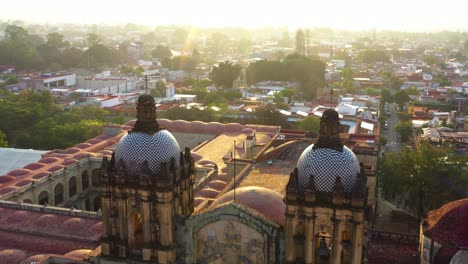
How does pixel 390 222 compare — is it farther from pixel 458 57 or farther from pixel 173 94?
pixel 458 57

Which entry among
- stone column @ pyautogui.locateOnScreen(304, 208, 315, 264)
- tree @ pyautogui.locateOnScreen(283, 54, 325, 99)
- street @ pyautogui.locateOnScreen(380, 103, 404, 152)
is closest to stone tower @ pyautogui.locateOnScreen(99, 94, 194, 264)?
stone column @ pyautogui.locateOnScreen(304, 208, 315, 264)

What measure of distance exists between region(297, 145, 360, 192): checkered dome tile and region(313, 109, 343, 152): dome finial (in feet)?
0.63

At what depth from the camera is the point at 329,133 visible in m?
17.5

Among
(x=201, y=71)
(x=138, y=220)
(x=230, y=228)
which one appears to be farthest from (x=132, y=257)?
(x=201, y=71)

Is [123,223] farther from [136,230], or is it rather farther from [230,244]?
[230,244]

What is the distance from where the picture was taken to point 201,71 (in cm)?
13375

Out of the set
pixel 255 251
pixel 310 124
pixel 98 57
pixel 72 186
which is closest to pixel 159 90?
pixel 310 124

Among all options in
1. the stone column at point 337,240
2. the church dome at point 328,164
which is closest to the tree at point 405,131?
the church dome at point 328,164

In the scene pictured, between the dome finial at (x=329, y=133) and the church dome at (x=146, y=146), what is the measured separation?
220 inches

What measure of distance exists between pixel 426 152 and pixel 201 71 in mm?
102532

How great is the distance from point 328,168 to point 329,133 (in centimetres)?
128

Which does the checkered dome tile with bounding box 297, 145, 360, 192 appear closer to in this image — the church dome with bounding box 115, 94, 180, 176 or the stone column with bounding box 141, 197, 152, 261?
the church dome with bounding box 115, 94, 180, 176

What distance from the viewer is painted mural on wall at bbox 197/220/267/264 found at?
56.9 ft

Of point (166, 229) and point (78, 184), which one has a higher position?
point (166, 229)
